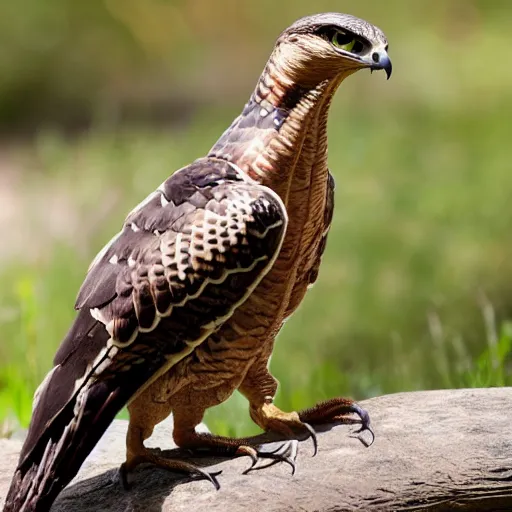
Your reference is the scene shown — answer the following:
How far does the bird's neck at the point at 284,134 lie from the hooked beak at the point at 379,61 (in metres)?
0.11

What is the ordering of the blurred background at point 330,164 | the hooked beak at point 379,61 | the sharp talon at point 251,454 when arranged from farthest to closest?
the blurred background at point 330,164, the sharp talon at point 251,454, the hooked beak at point 379,61

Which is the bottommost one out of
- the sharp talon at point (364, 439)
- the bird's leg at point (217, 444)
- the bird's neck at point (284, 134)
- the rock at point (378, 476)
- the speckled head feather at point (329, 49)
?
the rock at point (378, 476)

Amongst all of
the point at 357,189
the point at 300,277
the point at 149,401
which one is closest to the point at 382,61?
the point at 300,277

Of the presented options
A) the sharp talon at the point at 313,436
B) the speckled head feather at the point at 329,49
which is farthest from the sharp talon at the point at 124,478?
the speckled head feather at the point at 329,49

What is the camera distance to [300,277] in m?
1.71

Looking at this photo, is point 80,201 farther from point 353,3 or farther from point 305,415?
point 305,415

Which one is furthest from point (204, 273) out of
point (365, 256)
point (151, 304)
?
point (365, 256)

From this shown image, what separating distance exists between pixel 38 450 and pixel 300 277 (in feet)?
1.89

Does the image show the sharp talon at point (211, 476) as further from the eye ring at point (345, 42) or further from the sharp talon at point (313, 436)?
the eye ring at point (345, 42)

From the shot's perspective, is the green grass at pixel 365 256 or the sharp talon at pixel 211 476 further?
the green grass at pixel 365 256

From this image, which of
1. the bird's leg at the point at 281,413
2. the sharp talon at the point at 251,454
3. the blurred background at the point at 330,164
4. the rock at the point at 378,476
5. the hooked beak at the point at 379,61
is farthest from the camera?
the blurred background at the point at 330,164

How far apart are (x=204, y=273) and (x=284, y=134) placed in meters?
0.29

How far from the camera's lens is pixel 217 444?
1.72m

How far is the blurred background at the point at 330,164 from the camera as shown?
292 centimetres
